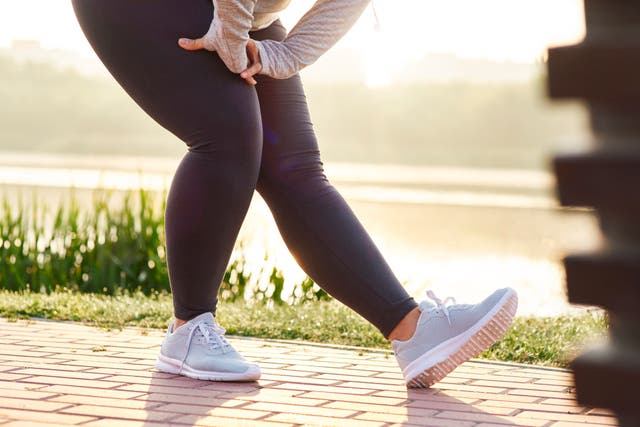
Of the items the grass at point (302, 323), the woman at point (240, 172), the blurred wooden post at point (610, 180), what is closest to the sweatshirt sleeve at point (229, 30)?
the woman at point (240, 172)

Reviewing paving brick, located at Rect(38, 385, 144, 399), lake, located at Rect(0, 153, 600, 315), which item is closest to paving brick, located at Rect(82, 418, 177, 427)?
paving brick, located at Rect(38, 385, 144, 399)

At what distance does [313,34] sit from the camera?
2.74 m

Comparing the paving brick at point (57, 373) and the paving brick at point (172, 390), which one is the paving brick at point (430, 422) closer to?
the paving brick at point (172, 390)

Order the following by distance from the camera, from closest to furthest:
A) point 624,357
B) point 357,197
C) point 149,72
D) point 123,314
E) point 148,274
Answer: point 624,357 < point 149,72 < point 123,314 < point 148,274 < point 357,197

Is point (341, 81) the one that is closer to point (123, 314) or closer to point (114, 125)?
point (114, 125)

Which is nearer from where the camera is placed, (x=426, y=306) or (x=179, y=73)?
(x=179, y=73)

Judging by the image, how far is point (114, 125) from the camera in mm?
38656

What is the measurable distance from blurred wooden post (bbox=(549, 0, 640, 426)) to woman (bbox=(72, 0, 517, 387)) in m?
→ 1.50

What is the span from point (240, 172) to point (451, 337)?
0.66 metres

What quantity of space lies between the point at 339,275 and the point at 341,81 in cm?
3450

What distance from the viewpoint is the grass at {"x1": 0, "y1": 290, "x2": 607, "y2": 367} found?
3.44 meters

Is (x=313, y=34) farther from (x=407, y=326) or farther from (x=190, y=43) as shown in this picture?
(x=407, y=326)

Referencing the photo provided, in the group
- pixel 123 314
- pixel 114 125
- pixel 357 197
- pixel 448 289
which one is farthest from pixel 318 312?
pixel 114 125

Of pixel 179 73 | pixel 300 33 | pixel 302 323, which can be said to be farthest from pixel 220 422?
pixel 302 323
